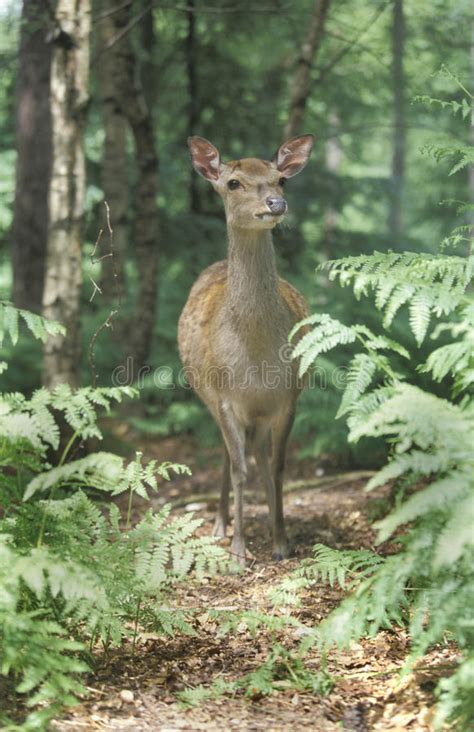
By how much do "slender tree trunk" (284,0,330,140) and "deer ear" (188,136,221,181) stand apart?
2.77 metres

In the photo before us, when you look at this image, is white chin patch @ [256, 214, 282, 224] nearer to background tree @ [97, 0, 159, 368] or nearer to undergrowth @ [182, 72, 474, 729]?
undergrowth @ [182, 72, 474, 729]

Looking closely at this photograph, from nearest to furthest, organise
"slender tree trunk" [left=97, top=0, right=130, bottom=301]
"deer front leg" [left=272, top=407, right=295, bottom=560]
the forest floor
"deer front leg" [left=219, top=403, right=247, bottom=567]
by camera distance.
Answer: the forest floor, "deer front leg" [left=272, top=407, right=295, bottom=560], "deer front leg" [left=219, top=403, right=247, bottom=567], "slender tree trunk" [left=97, top=0, right=130, bottom=301]

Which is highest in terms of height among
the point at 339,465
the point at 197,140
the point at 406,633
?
the point at 197,140

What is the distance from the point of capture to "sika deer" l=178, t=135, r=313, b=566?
609 cm

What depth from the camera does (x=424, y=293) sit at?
3631 millimetres

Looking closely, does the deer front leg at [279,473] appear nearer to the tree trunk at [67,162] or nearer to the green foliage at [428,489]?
the tree trunk at [67,162]

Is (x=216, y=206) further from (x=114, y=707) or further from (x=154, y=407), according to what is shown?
(x=114, y=707)

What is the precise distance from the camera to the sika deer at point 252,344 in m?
6.09

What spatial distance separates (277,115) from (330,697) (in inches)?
458

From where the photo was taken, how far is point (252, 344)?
20.0 ft

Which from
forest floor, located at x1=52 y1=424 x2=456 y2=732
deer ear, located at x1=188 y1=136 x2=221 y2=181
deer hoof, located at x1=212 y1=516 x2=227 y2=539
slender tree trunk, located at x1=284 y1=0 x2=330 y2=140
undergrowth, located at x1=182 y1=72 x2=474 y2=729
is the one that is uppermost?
A: slender tree trunk, located at x1=284 y1=0 x2=330 y2=140

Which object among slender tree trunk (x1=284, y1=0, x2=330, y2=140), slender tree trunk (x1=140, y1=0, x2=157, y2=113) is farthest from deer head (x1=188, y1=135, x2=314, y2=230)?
slender tree trunk (x1=140, y1=0, x2=157, y2=113)

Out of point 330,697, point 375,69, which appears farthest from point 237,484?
point 375,69

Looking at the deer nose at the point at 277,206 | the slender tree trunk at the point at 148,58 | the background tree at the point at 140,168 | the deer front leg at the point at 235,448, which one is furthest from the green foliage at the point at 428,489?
the slender tree trunk at the point at 148,58
